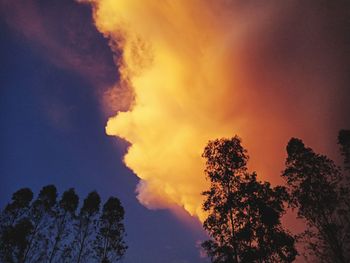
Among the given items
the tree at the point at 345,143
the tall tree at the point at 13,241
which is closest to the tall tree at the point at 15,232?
the tall tree at the point at 13,241

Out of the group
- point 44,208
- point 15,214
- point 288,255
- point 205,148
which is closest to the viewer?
point 288,255

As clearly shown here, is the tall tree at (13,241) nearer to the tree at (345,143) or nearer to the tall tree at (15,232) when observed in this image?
the tall tree at (15,232)

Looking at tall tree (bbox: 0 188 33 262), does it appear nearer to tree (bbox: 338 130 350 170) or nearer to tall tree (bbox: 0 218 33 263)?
tall tree (bbox: 0 218 33 263)

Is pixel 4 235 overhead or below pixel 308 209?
overhead

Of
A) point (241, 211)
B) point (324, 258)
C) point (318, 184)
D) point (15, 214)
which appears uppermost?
point (15, 214)

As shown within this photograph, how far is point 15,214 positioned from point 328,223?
119ft

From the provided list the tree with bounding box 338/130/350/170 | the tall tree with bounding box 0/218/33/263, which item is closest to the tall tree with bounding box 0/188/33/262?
the tall tree with bounding box 0/218/33/263

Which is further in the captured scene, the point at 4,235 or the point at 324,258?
the point at 4,235

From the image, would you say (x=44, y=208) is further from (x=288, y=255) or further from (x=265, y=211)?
(x=288, y=255)

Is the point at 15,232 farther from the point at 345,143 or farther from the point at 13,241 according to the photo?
the point at 345,143

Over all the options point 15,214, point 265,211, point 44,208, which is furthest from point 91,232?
point 265,211

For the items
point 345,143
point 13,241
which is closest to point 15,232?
point 13,241

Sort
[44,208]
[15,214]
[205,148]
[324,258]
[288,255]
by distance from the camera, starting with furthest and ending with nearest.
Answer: [44,208], [15,214], [205,148], [288,255], [324,258]

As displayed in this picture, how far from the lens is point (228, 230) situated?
25641 mm
